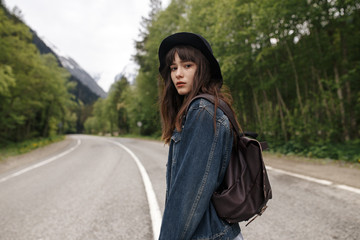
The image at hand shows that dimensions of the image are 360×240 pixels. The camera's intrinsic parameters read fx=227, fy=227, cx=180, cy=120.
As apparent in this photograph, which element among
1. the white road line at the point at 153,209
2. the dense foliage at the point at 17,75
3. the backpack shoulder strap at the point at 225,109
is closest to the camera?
the backpack shoulder strap at the point at 225,109

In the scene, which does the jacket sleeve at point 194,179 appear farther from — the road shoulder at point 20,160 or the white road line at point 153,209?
the road shoulder at point 20,160

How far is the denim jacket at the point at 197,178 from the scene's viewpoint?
1.01 meters

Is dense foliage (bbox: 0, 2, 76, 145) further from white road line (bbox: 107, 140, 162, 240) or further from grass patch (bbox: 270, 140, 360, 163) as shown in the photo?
grass patch (bbox: 270, 140, 360, 163)

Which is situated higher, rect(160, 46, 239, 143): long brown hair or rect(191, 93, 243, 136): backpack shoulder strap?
rect(160, 46, 239, 143): long brown hair

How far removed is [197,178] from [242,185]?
9.5 inches

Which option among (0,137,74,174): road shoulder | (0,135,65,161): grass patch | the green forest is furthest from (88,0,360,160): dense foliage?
(0,135,65,161): grass patch

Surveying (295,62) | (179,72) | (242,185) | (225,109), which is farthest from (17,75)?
(242,185)

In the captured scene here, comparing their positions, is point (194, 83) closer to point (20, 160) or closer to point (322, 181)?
point (322, 181)

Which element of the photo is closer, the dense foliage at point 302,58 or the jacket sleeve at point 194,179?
A: the jacket sleeve at point 194,179

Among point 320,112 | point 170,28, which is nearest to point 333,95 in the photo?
point 320,112

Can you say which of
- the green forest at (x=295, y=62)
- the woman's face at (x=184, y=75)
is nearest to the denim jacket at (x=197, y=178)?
the woman's face at (x=184, y=75)

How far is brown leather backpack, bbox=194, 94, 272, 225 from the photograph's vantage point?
107cm

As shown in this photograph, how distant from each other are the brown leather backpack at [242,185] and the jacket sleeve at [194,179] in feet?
0.29

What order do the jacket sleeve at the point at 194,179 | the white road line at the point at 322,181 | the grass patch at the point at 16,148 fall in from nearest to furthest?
the jacket sleeve at the point at 194,179
the white road line at the point at 322,181
the grass patch at the point at 16,148
